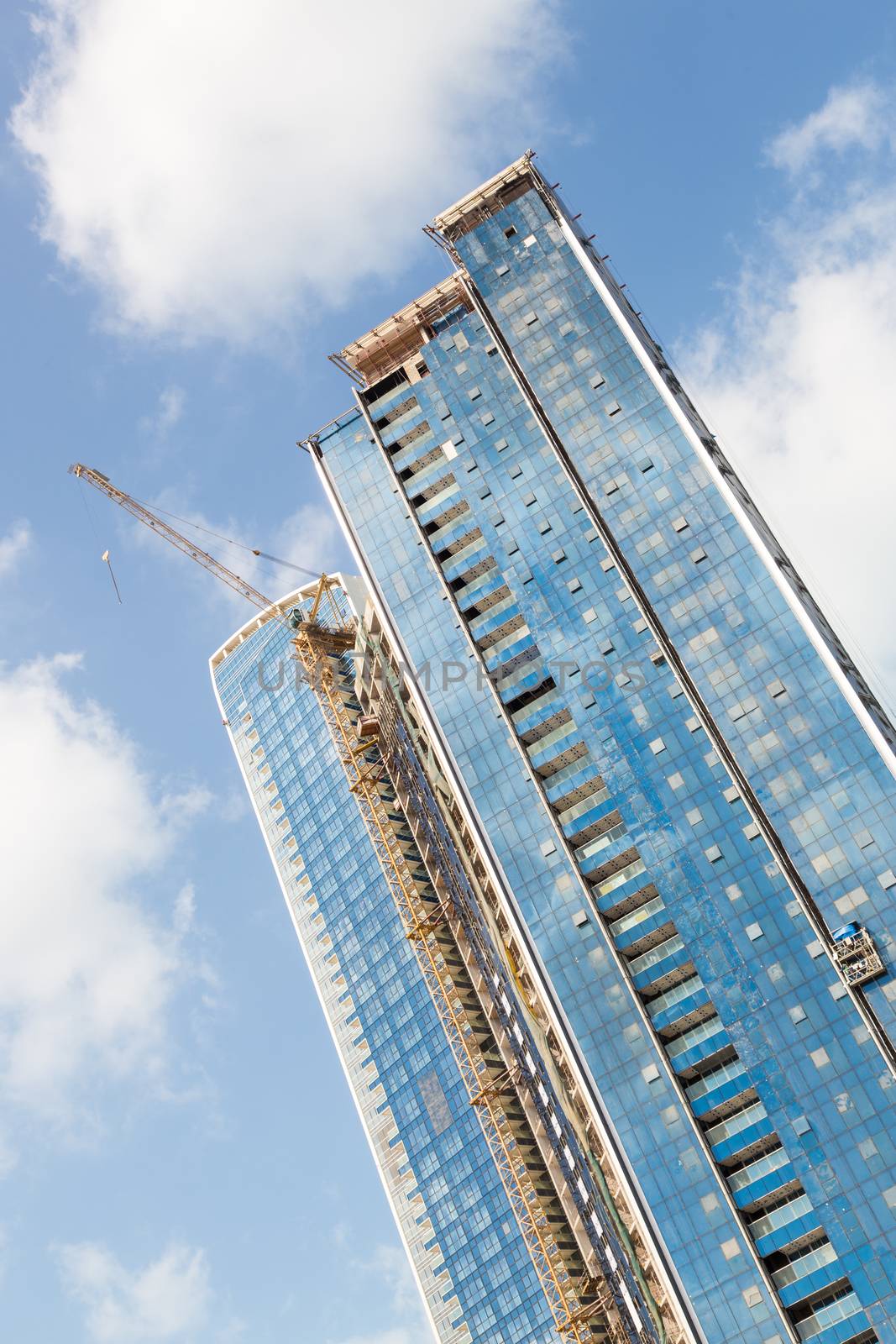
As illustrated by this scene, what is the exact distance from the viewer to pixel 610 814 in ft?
355

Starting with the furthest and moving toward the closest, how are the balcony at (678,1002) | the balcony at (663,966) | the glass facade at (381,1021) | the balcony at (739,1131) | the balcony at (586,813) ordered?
the glass facade at (381,1021)
the balcony at (586,813)
the balcony at (663,966)
the balcony at (678,1002)
the balcony at (739,1131)

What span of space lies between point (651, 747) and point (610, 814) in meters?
5.88

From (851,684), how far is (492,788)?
2813 cm

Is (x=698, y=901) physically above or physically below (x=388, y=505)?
below

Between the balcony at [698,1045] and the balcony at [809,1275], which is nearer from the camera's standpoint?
the balcony at [809,1275]

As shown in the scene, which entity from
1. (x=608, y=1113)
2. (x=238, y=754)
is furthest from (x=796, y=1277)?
(x=238, y=754)

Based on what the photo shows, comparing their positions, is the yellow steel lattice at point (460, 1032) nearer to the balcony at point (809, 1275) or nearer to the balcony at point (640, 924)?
the balcony at point (640, 924)

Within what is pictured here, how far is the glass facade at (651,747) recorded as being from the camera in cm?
9312

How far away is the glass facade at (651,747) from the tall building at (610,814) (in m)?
0.23

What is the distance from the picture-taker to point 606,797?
109 meters

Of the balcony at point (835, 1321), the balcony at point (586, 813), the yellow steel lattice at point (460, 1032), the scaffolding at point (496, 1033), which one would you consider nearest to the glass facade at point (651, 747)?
the balcony at point (835, 1321)

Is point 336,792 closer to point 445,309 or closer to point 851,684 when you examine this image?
point 445,309

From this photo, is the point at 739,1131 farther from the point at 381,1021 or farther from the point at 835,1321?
the point at 381,1021

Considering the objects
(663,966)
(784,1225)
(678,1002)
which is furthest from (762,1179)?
(663,966)
